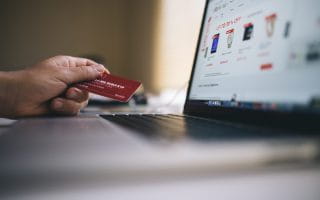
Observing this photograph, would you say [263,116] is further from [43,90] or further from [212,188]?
[43,90]

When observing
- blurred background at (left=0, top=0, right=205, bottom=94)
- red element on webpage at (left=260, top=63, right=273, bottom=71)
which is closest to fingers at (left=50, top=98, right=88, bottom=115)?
red element on webpage at (left=260, top=63, right=273, bottom=71)

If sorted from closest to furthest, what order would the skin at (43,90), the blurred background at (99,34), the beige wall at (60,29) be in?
1. the skin at (43,90)
2. the blurred background at (99,34)
3. the beige wall at (60,29)

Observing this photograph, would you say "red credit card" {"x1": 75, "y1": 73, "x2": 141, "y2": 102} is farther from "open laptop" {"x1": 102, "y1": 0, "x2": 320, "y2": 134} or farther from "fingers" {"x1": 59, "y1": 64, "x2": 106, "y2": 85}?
"open laptop" {"x1": 102, "y1": 0, "x2": 320, "y2": 134}

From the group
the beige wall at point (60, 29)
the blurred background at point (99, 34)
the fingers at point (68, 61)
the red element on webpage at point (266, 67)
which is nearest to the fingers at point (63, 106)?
the fingers at point (68, 61)

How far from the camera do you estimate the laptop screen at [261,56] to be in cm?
42

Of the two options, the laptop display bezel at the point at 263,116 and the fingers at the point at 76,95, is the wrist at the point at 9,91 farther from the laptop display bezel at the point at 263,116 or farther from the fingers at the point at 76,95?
the laptop display bezel at the point at 263,116

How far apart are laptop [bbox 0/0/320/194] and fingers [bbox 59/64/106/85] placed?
8.4 inches

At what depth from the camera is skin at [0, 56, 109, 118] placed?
A: 2.35 feet

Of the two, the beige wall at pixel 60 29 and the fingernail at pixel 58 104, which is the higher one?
the beige wall at pixel 60 29

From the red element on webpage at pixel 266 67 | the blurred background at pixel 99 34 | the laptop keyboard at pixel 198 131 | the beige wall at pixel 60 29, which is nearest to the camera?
the laptop keyboard at pixel 198 131

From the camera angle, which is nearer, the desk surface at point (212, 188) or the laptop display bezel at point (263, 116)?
the desk surface at point (212, 188)

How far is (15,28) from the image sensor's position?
3.38 meters

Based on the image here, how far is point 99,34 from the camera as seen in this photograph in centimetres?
373

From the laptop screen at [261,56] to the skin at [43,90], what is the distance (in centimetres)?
31
